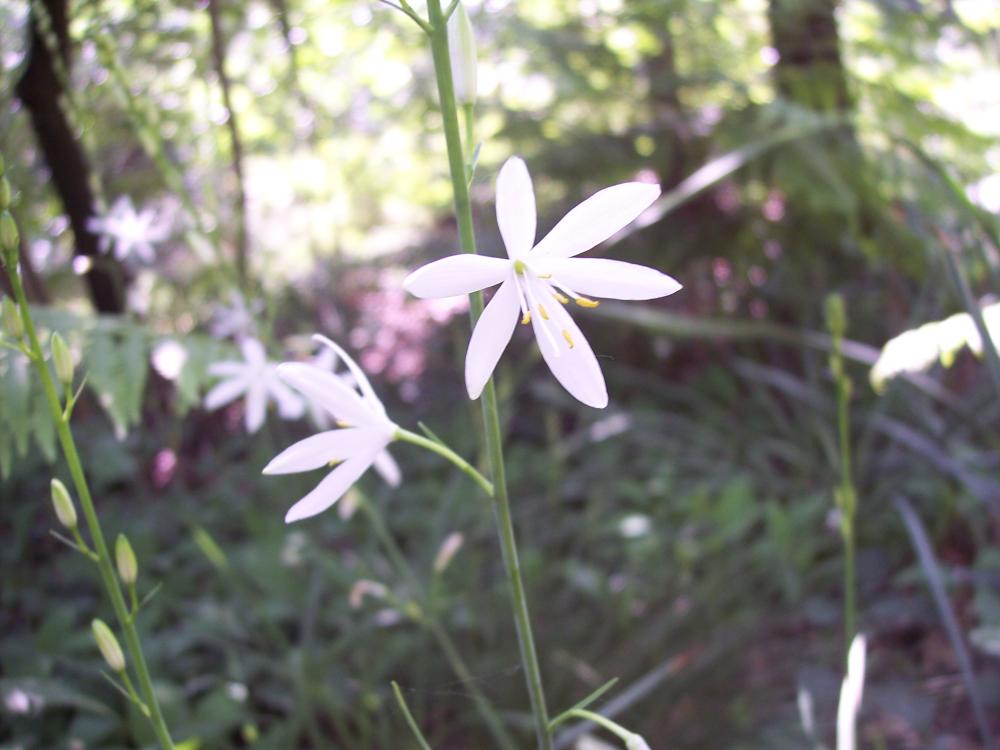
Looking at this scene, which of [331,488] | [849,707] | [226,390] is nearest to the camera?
[331,488]

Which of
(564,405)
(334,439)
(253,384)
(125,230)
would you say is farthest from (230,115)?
(334,439)

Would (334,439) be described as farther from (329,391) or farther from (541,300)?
(541,300)

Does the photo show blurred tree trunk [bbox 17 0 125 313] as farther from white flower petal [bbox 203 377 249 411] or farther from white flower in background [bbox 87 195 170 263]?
white flower petal [bbox 203 377 249 411]

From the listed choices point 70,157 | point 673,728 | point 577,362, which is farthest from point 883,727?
point 70,157

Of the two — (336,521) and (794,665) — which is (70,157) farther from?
(794,665)

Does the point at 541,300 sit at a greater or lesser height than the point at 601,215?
lesser

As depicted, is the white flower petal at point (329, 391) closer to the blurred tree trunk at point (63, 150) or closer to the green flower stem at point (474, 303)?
the green flower stem at point (474, 303)
